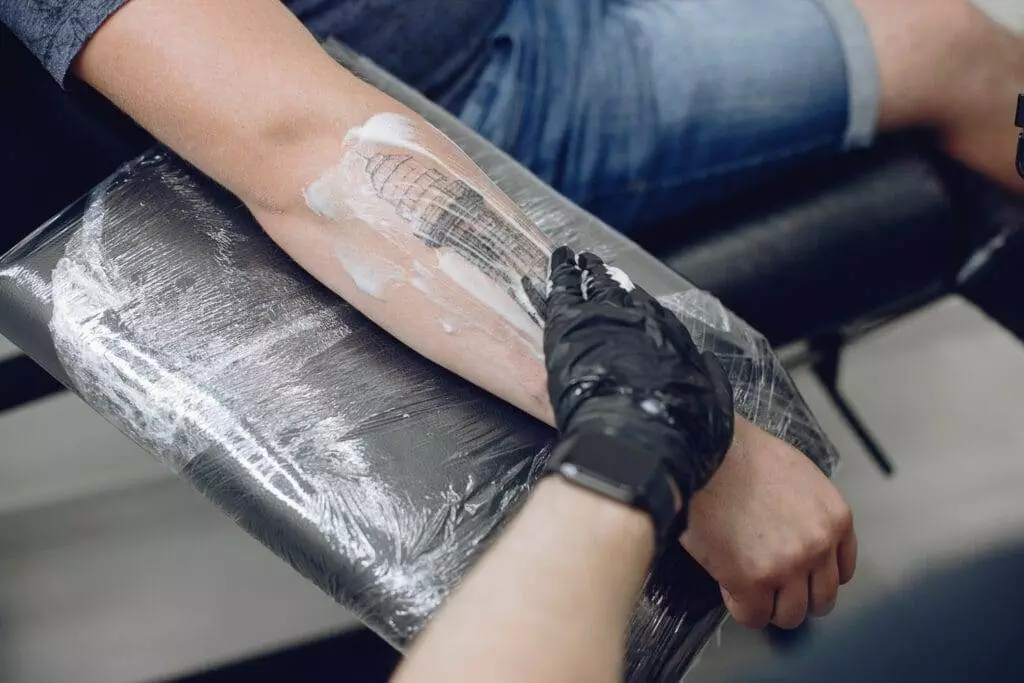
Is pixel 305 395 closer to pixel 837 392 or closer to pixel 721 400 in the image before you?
pixel 721 400

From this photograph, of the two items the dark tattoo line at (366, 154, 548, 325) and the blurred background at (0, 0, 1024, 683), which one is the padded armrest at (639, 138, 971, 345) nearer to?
the dark tattoo line at (366, 154, 548, 325)

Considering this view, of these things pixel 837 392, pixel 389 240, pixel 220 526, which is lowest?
pixel 220 526

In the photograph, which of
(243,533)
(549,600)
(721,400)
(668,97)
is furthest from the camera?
(243,533)

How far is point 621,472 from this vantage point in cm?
48

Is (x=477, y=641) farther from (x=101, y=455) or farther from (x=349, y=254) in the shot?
(x=101, y=455)

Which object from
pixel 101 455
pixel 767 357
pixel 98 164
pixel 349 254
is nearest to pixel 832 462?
pixel 767 357

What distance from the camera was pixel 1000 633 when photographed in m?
1.05

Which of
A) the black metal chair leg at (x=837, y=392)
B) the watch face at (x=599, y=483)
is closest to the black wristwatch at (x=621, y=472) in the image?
the watch face at (x=599, y=483)

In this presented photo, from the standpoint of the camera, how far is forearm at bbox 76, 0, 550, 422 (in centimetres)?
58

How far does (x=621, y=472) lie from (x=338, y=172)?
0.30 meters

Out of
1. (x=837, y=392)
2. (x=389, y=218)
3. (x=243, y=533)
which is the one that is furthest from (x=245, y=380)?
(x=837, y=392)

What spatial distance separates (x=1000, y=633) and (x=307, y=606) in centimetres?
88

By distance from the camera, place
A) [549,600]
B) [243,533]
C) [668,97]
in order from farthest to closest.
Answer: [243,533]
[668,97]
[549,600]

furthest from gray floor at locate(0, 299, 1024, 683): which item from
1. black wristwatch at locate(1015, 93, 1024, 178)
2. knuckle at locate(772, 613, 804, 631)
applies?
black wristwatch at locate(1015, 93, 1024, 178)
